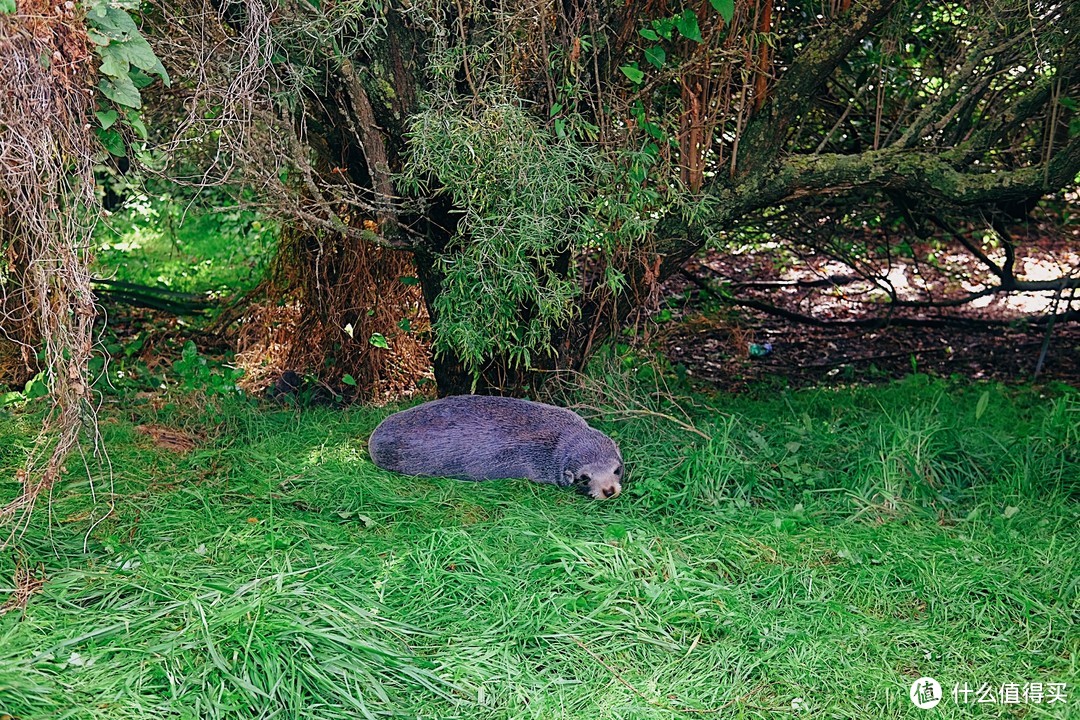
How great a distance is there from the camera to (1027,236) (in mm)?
8320

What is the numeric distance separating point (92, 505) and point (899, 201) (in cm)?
522

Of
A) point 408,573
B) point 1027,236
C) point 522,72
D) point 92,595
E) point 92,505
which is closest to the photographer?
point 92,595

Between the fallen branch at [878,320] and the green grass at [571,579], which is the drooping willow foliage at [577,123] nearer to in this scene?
the green grass at [571,579]

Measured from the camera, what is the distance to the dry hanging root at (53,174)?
3480mm

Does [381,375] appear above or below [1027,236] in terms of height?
below

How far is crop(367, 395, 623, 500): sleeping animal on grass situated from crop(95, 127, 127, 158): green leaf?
2.20 meters

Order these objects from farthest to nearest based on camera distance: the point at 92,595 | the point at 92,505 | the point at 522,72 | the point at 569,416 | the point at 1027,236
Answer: the point at 1027,236 → the point at 569,416 → the point at 522,72 → the point at 92,505 → the point at 92,595

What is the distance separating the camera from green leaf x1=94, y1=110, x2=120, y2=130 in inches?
152

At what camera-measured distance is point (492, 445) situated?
5555mm

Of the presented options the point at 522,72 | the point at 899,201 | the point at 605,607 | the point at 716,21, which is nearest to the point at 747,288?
the point at 899,201

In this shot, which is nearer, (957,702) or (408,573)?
(957,702)

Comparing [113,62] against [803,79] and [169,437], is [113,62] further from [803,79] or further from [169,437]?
[803,79]

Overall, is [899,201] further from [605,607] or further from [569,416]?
[605,607]

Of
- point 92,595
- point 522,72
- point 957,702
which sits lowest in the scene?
point 957,702
